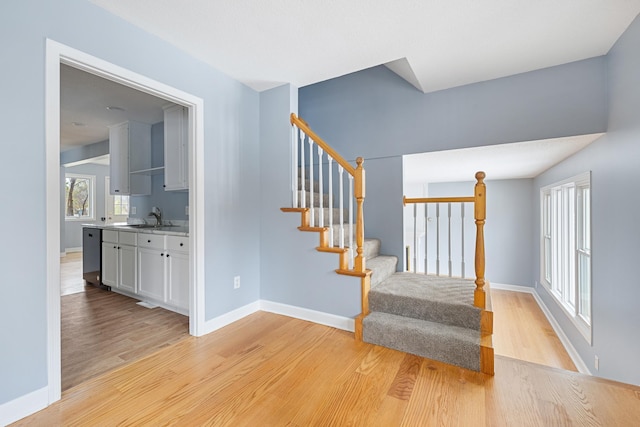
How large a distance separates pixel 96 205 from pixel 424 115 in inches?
340

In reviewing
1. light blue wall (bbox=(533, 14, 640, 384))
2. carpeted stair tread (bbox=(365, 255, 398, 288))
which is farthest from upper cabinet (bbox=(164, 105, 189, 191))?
light blue wall (bbox=(533, 14, 640, 384))

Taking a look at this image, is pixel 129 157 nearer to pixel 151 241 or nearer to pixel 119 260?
pixel 119 260

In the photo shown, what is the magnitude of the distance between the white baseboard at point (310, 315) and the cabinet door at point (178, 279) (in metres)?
0.77

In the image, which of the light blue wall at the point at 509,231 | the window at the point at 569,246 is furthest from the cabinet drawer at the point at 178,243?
the light blue wall at the point at 509,231

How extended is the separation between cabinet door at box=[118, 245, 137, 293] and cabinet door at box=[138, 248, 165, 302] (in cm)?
14

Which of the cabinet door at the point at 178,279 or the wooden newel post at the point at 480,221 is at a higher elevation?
the wooden newel post at the point at 480,221

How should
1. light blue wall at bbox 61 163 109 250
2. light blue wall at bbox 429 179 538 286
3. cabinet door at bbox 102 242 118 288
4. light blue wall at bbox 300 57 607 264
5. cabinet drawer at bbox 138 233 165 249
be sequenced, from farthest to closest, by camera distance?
light blue wall at bbox 61 163 109 250 < light blue wall at bbox 429 179 538 286 < cabinet door at bbox 102 242 118 288 < cabinet drawer at bbox 138 233 165 249 < light blue wall at bbox 300 57 607 264

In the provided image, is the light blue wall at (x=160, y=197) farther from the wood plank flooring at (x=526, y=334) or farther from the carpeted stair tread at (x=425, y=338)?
the wood plank flooring at (x=526, y=334)

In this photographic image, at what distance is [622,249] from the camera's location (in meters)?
2.01

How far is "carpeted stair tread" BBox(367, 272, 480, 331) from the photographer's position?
2.11 meters

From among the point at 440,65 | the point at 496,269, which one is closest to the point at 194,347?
the point at 440,65

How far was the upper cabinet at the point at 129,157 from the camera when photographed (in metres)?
4.07

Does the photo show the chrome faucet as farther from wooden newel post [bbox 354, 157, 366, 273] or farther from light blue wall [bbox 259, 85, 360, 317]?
wooden newel post [bbox 354, 157, 366, 273]

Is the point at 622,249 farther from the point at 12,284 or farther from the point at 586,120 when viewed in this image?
the point at 12,284
